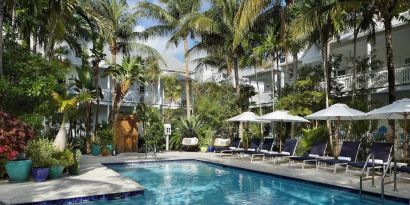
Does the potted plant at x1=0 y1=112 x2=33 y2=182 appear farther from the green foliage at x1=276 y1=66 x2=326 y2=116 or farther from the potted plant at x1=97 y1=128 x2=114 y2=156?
the green foliage at x1=276 y1=66 x2=326 y2=116

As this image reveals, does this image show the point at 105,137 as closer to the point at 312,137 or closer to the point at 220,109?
the point at 220,109

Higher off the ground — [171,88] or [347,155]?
[171,88]

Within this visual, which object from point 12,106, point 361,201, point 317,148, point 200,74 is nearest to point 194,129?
point 317,148

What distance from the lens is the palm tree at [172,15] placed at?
27.9 metres

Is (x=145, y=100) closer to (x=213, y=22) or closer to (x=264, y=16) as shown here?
(x=213, y=22)

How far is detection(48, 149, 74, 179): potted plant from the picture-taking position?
12.2 meters

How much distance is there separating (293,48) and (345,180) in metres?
10.9

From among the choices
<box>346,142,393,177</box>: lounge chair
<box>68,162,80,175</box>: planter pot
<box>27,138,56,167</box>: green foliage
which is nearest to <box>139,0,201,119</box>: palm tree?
<box>68,162,80,175</box>: planter pot

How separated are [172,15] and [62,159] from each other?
19.1 meters

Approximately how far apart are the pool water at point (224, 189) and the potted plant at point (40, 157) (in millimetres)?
3036

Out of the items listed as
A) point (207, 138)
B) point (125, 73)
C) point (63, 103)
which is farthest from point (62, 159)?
point (207, 138)

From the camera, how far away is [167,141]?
79.2 ft

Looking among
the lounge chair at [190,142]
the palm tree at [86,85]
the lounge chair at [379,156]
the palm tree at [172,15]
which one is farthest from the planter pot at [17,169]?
the palm tree at [172,15]

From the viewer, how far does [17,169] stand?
11.5m
